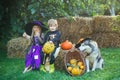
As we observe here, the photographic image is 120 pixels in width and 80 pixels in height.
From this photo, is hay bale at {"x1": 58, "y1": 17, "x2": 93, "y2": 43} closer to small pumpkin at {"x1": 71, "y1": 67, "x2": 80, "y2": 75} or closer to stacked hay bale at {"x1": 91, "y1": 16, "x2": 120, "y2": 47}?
stacked hay bale at {"x1": 91, "y1": 16, "x2": 120, "y2": 47}

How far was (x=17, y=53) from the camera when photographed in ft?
27.1

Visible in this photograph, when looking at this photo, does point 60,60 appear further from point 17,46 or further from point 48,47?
point 17,46

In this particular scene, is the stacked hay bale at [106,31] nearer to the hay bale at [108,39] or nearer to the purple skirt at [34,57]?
the hay bale at [108,39]

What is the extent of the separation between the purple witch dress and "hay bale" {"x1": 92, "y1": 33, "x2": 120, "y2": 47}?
4553 mm

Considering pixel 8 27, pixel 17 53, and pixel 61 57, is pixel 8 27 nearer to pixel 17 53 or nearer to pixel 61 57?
pixel 17 53

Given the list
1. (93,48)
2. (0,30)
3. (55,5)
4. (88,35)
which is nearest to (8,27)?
(0,30)

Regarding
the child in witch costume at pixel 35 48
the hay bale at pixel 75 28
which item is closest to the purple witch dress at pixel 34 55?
the child in witch costume at pixel 35 48

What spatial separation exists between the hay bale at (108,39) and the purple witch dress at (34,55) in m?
4.55

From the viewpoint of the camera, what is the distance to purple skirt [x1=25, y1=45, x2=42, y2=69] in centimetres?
607

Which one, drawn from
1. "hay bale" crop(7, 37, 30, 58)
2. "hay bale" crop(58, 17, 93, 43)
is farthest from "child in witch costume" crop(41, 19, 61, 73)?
"hay bale" crop(58, 17, 93, 43)

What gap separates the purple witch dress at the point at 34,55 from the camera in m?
6.07

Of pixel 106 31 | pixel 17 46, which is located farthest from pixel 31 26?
pixel 106 31

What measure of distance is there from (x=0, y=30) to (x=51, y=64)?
3.43m

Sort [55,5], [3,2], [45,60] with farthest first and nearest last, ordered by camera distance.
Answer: [3,2] < [55,5] < [45,60]
